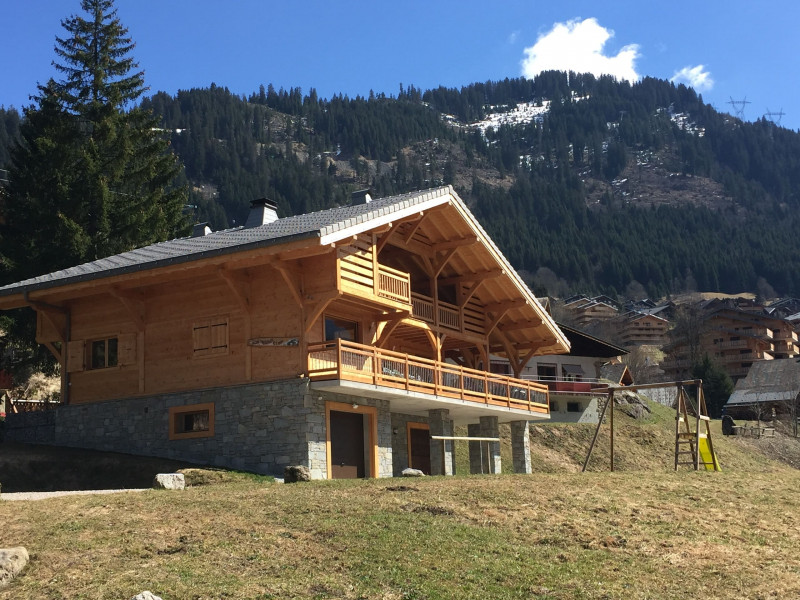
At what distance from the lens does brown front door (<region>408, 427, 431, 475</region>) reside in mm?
33688

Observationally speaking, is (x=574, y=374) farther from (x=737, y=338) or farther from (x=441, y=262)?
(x=737, y=338)

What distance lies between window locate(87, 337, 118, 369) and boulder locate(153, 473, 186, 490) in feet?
30.1

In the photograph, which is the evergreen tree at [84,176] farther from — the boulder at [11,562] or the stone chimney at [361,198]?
the boulder at [11,562]

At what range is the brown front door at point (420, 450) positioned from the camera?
33.7 m

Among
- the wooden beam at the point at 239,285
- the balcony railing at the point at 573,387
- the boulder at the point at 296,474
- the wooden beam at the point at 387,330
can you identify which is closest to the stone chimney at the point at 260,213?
Answer: the wooden beam at the point at 239,285

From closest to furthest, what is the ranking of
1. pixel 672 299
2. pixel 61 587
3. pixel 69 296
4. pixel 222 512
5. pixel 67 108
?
pixel 61 587 < pixel 222 512 < pixel 69 296 < pixel 67 108 < pixel 672 299

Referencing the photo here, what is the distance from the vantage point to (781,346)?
121938 mm

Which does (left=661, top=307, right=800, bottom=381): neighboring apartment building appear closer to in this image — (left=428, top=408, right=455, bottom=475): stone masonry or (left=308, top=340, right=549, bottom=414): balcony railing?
(left=308, top=340, right=549, bottom=414): balcony railing

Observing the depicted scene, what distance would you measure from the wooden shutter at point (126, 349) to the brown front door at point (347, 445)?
258 inches

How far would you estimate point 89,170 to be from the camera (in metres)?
41.2

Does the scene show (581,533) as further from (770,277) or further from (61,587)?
(770,277)

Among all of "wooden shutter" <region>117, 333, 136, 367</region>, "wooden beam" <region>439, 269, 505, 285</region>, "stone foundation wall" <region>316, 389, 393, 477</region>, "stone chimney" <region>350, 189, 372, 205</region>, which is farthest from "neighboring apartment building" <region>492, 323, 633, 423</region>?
"wooden shutter" <region>117, 333, 136, 367</region>

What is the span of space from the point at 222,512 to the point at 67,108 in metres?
31.5

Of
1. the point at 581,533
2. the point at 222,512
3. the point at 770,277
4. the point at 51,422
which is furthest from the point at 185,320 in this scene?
the point at 770,277
